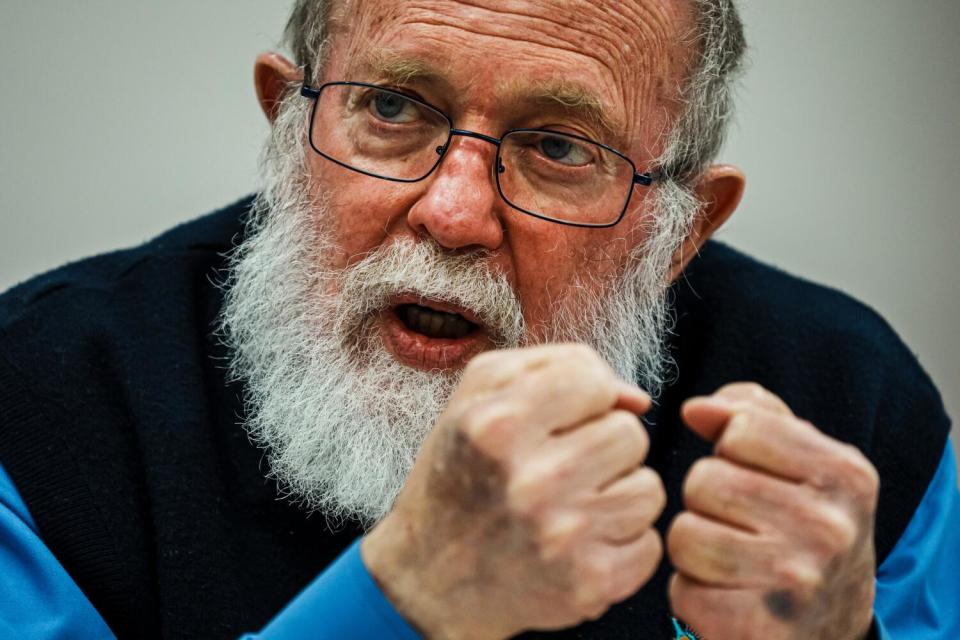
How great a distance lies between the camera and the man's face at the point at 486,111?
1.88 meters

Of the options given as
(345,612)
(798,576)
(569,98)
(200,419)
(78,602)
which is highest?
(569,98)

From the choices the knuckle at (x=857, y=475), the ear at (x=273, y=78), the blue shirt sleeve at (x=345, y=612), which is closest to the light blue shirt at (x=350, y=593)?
the blue shirt sleeve at (x=345, y=612)

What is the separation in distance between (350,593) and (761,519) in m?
0.57

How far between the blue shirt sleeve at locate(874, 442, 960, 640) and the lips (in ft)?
3.53

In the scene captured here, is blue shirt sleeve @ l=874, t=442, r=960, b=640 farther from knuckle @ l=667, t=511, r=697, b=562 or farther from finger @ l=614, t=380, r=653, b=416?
finger @ l=614, t=380, r=653, b=416

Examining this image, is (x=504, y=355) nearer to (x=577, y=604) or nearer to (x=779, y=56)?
(x=577, y=604)

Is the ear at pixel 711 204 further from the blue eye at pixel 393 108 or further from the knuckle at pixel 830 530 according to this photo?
the knuckle at pixel 830 530

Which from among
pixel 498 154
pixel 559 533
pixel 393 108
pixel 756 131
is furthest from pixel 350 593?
pixel 756 131

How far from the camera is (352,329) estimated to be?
198 cm

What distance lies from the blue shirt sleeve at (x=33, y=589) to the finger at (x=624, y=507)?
99 centimetres

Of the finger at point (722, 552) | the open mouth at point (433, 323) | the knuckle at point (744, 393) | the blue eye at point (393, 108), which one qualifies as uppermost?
the blue eye at point (393, 108)

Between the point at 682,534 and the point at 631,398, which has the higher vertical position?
the point at 631,398

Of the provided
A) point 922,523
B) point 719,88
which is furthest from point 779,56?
point 922,523

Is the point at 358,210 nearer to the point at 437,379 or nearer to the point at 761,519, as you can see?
the point at 437,379
